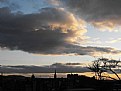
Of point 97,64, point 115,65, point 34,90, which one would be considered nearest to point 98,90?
point 97,64

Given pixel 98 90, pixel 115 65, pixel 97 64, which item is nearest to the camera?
pixel 115 65

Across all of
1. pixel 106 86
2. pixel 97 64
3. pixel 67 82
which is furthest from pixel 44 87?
pixel 97 64

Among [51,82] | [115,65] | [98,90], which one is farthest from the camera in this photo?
[51,82]

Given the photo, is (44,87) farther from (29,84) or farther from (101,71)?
(101,71)

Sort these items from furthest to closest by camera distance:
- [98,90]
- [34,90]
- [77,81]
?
[77,81] < [34,90] < [98,90]

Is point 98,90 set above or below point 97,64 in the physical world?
below

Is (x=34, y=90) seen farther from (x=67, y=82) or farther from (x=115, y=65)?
(x=115, y=65)

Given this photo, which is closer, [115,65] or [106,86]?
[115,65]

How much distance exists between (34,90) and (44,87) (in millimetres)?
4404

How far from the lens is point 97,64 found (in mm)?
58750

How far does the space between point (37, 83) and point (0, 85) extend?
14763 millimetres

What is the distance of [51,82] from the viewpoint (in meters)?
124

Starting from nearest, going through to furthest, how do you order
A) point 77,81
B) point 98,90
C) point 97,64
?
point 97,64
point 98,90
point 77,81

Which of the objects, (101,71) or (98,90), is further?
(98,90)
